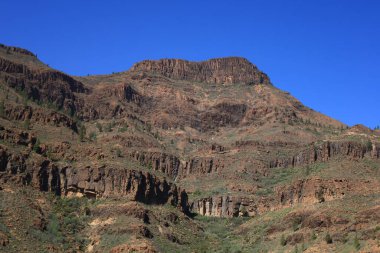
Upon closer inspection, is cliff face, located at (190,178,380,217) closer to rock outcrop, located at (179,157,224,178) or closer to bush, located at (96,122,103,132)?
rock outcrop, located at (179,157,224,178)

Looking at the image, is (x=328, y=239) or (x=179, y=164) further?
(x=179, y=164)

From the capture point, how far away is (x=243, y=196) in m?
154

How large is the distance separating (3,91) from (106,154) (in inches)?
1336

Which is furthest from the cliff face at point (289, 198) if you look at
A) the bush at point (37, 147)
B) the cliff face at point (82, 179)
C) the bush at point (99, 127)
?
the bush at point (99, 127)

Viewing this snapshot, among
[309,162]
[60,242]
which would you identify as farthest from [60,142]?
[309,162]

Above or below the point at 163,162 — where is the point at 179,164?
above

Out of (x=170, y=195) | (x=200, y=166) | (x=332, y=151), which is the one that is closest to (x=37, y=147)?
(x=170, y=195)

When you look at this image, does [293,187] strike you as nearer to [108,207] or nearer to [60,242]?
[108,207]

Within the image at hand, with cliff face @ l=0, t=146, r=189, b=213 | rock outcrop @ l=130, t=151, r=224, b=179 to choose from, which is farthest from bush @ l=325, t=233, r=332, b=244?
rock outcrop @ l=130, t=151, r=224, b=179

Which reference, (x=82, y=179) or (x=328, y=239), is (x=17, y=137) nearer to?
(x=82, y=179)

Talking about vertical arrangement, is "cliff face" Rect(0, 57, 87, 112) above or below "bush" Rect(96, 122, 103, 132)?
above

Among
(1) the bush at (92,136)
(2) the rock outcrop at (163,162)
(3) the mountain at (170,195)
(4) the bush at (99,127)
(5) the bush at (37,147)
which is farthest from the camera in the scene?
(4) the bush at (99,127)

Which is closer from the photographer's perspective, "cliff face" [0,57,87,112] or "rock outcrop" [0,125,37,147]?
"rock outcrop" [0,125,37,147]

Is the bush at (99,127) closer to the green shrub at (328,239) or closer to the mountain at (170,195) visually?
the mountain at (170,195)
